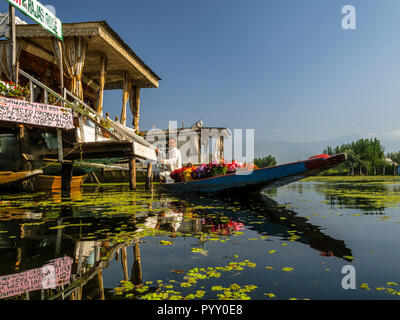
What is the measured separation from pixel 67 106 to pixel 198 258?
28.8 ft

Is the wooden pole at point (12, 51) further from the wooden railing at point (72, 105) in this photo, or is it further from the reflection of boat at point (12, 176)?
the reflection of boat at point (12, 176)

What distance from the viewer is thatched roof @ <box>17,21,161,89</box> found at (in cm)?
1076

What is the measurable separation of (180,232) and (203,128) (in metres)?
20.5

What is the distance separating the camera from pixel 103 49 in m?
12.3

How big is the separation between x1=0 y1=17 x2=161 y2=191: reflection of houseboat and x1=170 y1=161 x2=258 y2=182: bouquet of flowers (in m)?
1.88

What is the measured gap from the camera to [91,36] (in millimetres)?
10977

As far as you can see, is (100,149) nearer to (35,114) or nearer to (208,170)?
(35,114)

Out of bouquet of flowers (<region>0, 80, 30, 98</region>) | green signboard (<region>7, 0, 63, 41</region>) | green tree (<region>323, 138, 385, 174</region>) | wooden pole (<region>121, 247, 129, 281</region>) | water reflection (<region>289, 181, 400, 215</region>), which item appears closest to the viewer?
wooden pole (<region>121, 247, 129, 281</region>)

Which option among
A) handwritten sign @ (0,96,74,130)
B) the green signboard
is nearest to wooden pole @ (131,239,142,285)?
handwritten sign @ (0,96,74,130)

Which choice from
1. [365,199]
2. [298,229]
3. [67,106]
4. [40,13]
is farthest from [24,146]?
[365,199]

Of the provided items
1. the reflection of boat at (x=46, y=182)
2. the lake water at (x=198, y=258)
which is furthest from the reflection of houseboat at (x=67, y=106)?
the lake water at (x=198, y=258)

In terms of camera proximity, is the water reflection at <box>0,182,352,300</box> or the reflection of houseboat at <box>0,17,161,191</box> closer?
the water reflection at <box>0,182,352,300</box>

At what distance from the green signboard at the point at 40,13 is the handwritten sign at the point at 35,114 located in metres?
2.78

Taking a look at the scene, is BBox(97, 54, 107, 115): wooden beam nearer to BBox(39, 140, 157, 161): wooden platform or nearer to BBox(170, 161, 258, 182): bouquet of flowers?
BBox(39, 140, 157, 161): wooden platform
